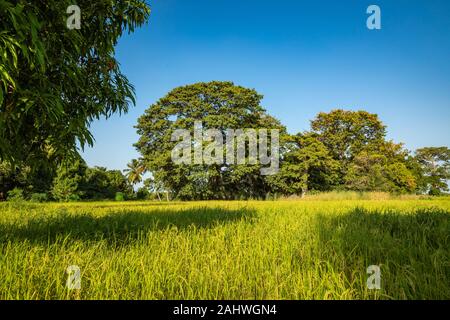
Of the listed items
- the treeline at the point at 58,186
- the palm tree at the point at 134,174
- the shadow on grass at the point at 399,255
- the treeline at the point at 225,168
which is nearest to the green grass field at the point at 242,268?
the shadow on grass at the point at 399,255

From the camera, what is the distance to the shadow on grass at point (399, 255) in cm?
279

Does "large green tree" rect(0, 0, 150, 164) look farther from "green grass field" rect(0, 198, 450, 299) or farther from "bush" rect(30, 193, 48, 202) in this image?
"bush" rect(30, 193, 48, 202)

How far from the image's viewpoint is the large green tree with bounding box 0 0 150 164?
2643mm

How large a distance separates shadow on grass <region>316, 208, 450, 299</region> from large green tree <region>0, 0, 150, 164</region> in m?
3.49

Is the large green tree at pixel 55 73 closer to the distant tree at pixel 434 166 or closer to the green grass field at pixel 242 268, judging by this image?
the green grass field at pixel 242 268

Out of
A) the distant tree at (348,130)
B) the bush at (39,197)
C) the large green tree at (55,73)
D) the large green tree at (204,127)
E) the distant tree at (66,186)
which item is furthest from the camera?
the distant tree at (348,130)

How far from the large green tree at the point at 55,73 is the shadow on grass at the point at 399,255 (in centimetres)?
349

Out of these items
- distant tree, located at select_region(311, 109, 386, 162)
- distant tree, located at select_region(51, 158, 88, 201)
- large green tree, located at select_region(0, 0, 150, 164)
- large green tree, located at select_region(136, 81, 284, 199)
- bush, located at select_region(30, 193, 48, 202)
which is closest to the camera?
large green tree, located at select_region(0, 0, 150, 164)

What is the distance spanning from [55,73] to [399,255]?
5.00 m

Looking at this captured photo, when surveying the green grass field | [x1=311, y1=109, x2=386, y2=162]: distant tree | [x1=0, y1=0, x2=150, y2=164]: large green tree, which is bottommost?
the green grass field

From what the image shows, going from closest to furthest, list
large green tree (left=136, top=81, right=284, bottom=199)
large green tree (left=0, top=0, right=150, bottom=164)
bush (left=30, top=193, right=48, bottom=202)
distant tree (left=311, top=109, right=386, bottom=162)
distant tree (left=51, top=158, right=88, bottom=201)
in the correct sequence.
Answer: large green tree (left=0, top=0, right=150, bottom=164), large green tree (left=136, top=81, right=284, bottom=199), bush (left=30, top=193, right=48, bottom=202), distant tree (left=51, top=158, right=88, bottom=201), distant tree (left=311, top=109, right=386, bottom=162)

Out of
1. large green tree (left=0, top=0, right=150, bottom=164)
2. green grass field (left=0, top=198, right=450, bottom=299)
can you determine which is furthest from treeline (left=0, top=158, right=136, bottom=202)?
green grass field (left=0, top=198, right=450, bottom=299)

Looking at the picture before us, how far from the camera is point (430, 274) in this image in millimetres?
3092
